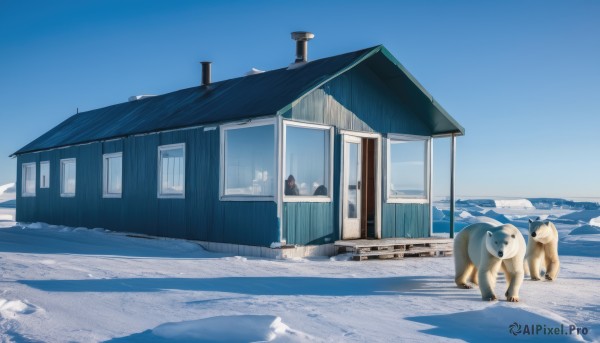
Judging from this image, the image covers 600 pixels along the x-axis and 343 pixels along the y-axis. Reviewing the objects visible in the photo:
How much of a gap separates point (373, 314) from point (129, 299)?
280cm

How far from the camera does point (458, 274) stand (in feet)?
29.4

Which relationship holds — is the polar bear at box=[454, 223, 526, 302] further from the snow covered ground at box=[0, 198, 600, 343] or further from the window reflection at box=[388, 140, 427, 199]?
the window reflection at box=[388, 140, 427, 199]

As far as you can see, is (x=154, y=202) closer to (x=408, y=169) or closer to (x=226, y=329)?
(x=408, y=169)

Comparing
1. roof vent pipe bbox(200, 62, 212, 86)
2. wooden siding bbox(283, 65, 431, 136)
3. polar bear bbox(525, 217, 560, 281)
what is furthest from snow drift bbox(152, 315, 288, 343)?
roof vent pipe bbox(200, 62, 212, 86)

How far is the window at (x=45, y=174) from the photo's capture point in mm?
20292

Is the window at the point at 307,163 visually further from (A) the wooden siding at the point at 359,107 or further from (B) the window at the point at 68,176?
(B) the window at the point at 68,176

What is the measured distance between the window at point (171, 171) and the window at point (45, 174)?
7.23 meters

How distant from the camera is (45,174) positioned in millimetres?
20500

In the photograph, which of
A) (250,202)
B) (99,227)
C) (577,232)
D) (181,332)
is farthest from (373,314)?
(577,232)

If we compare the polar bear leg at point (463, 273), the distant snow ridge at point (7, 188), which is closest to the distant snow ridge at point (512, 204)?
Result: the distant snow ridge at point (7, 188)

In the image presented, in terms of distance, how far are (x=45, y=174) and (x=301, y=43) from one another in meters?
10.5

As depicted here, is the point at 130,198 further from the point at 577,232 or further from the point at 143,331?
the point at 577,232

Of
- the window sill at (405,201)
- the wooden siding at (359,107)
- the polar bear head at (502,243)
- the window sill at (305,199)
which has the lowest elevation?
the polar bear head at (502,243)

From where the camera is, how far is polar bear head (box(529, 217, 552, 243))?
9.61m
